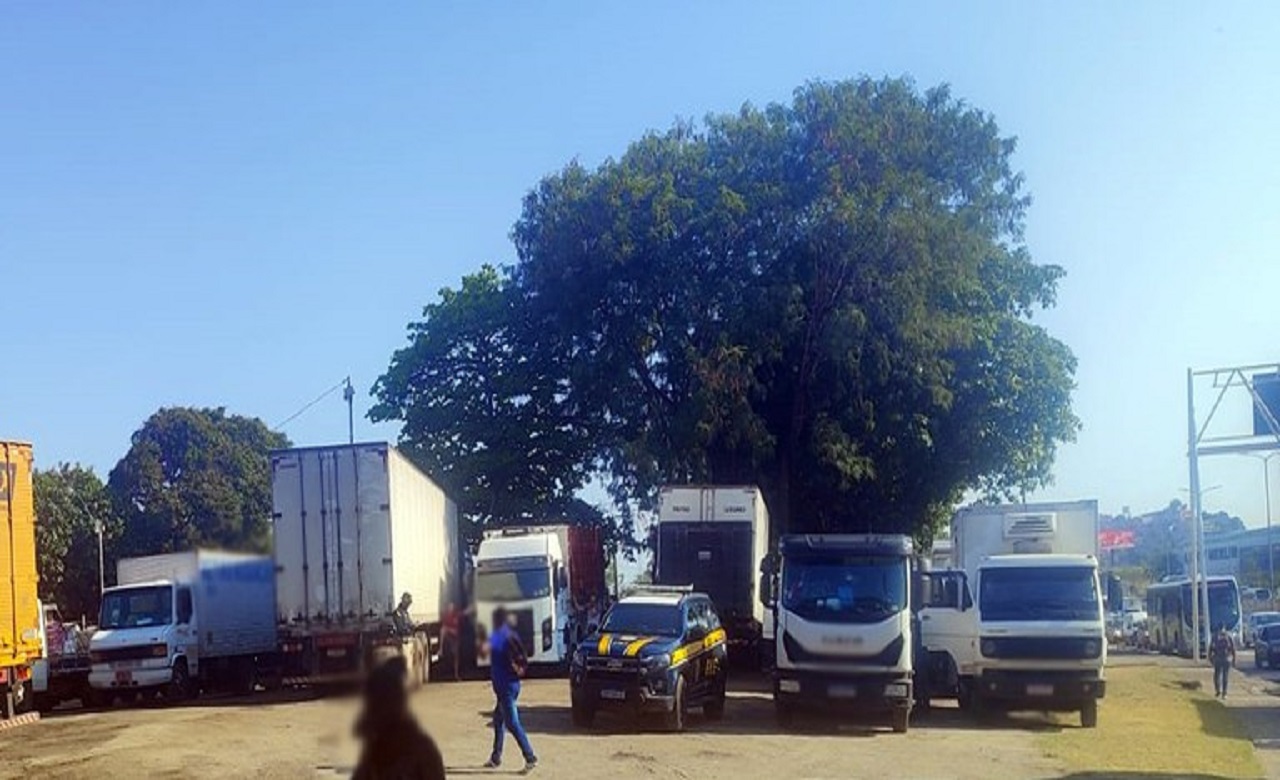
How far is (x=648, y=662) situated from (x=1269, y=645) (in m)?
31.5

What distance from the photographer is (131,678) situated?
46.0 ft

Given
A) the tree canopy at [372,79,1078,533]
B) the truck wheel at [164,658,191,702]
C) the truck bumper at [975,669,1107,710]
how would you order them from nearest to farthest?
the truck wheel at [164,658,191,702] < the truck bumper at [975,669,1107,710] < the tree canopy at [372,79,1078,533]

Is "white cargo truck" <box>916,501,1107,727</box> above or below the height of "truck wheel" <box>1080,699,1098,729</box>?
above

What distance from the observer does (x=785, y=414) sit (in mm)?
37875

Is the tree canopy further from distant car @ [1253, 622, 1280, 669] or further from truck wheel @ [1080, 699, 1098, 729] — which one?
truck wheel @ [1080, 699, 1098, 729]

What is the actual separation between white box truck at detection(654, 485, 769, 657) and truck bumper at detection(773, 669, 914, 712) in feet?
33.5

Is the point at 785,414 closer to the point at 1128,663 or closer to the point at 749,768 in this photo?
the point at 1128,663

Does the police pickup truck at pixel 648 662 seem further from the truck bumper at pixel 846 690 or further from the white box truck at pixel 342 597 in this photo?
the white box truck at pixel 342 597

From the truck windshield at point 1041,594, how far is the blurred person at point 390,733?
71.9 ft

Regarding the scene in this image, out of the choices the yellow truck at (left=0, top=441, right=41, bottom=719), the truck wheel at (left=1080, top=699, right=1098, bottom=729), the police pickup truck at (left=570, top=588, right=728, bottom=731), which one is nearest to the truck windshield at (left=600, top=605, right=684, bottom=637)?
the police pickup truck at (left=570, top=588, right=728, bottom=731)

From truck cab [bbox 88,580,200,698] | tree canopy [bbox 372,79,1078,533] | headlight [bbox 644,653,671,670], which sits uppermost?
tree canopy [bbox 372,79,1078,533]

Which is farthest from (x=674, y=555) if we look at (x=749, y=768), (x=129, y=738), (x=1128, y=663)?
(x=1128, y=663)

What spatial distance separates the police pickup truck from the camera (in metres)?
20.1

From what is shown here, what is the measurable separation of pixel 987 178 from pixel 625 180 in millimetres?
A: 10561
